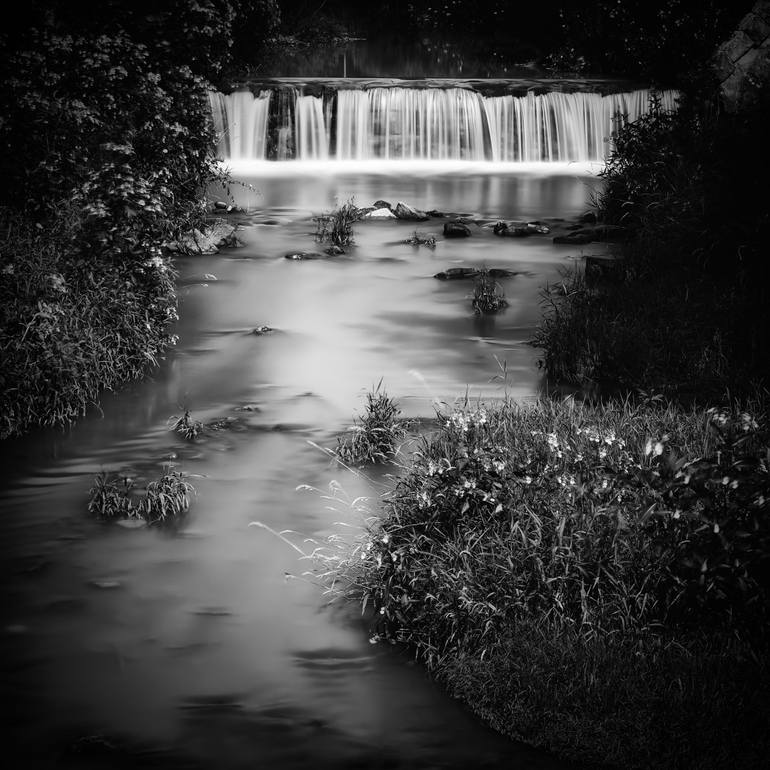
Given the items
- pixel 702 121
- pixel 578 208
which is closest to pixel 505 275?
pixel 702 121

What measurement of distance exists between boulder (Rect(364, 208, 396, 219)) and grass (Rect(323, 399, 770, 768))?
11670 millimetres

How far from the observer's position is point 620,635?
17.2 ft

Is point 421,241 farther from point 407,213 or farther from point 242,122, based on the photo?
point 242,122

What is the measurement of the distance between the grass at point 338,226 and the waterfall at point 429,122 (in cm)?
621

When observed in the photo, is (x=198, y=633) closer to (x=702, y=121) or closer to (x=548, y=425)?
(x=548, y=425)

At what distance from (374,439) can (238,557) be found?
5.87ft

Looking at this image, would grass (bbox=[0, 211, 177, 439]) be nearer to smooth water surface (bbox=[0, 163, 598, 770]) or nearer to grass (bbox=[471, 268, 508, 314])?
smooth water surface (bbox=[0, 163, 598, 770])

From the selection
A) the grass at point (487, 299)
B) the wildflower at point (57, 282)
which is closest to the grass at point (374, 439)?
the wildflower at point (57, 282)

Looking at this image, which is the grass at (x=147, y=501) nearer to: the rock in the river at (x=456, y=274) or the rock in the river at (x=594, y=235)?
the rock in the river at (x=456, y=274)

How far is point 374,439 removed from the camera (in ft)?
26.5

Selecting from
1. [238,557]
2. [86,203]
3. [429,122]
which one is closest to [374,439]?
[238,557]

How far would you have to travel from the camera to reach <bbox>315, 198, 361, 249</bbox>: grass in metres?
15.8

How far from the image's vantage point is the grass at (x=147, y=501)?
7094 mm

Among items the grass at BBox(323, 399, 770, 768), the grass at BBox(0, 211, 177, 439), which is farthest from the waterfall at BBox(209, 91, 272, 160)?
the grass at BBox(323, 399, 770, 768)
